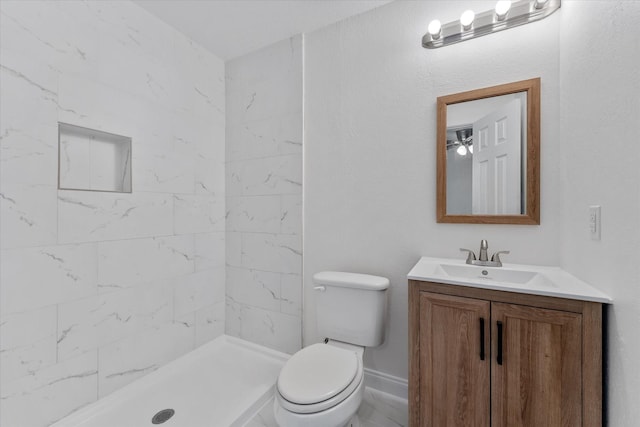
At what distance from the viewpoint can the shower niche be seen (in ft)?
4.94

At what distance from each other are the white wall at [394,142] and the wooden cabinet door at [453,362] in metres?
0.49

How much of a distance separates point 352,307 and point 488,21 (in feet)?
5.53

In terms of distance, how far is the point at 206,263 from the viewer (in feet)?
7.39

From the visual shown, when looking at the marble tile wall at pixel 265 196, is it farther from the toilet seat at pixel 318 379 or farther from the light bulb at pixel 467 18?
the light bulb at pixel 467 18

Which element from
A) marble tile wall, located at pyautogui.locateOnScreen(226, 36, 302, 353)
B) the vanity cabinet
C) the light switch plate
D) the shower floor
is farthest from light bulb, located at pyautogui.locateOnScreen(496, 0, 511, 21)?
the shower floor

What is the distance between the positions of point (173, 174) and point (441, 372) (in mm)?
2026

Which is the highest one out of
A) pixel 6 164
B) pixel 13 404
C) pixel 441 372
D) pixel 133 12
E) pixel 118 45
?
pixel 133 12

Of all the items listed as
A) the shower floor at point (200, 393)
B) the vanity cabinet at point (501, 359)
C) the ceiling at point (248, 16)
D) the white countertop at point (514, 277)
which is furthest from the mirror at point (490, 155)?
the shower floor at point (200, 393)

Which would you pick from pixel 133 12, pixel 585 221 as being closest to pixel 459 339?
pixel 585 221

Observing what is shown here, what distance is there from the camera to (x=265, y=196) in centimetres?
219

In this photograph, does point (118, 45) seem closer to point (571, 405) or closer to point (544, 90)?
point (544, 90)

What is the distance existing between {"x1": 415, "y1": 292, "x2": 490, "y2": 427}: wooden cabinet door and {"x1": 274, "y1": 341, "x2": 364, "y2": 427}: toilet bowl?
0.32 metres

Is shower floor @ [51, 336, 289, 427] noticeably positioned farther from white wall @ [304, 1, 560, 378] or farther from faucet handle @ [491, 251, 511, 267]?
faucet handle @ [491, 251, 511, 267]

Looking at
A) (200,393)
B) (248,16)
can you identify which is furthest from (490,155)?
(200,393)
